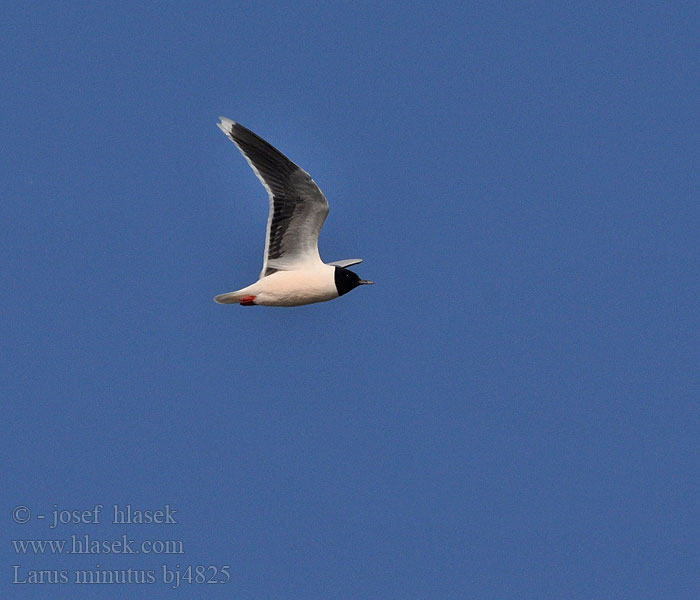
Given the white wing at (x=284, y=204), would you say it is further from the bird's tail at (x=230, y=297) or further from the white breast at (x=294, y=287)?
the bird's tail at (x=230, y=297)

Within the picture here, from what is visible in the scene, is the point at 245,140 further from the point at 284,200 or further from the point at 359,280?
the point at 359,280

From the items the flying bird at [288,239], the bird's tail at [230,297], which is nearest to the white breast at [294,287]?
the flying bird at [288,239]

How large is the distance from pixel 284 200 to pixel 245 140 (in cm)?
93

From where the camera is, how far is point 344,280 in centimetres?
2062

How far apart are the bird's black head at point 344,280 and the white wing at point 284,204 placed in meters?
0.32

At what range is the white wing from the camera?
19.7 m

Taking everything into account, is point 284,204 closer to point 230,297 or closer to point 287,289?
point 287,289

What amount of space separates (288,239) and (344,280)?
89cm

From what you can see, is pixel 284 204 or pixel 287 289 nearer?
pixel 284 204

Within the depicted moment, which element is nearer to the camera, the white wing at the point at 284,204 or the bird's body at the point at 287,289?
the white wing at the point at 284,204

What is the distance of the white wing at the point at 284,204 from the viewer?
19.7 metres

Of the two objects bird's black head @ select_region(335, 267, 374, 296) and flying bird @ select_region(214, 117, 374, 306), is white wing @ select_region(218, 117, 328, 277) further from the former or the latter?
bird's black head @ select_region(335, 267, 374, 296)

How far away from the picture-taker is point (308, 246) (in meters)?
20.5

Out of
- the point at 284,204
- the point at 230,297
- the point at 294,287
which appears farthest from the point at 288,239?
the point at 230,297
